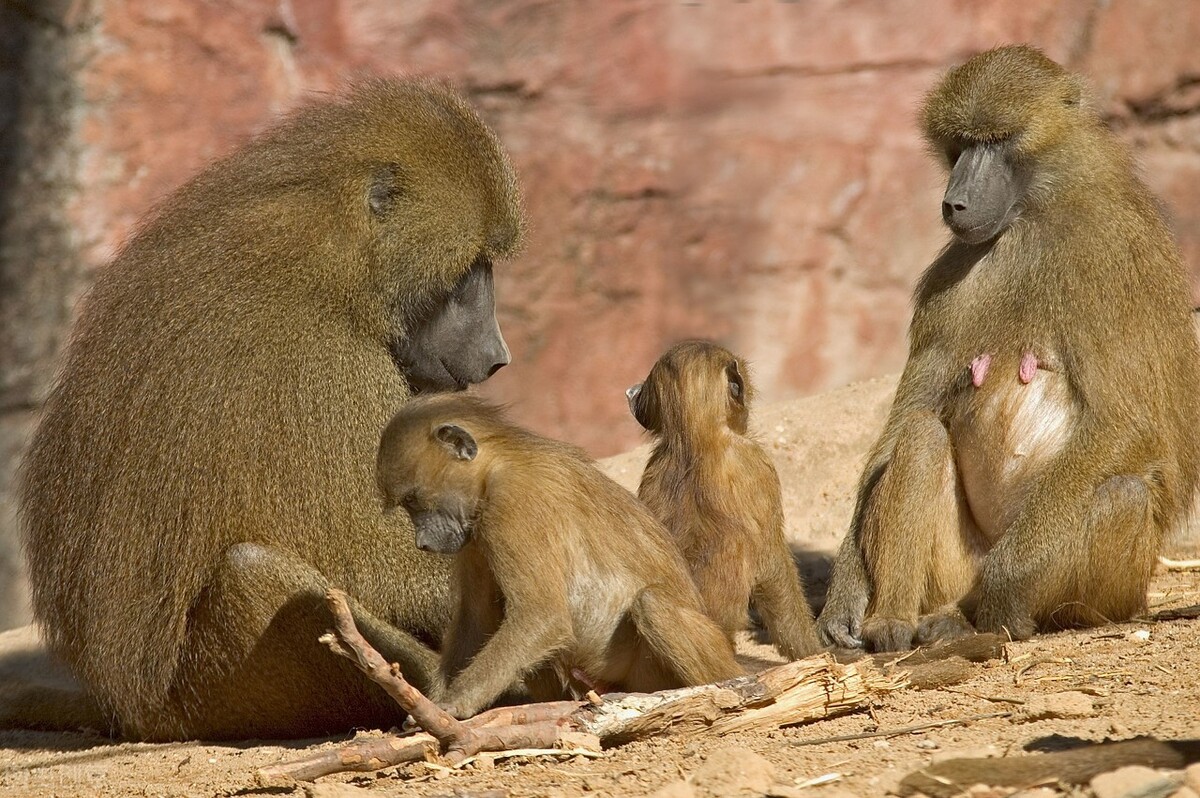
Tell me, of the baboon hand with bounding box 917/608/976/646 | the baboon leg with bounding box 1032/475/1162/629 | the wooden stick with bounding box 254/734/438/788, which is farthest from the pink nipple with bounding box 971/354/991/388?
the wooden stick with bounding box 254/734/438/788

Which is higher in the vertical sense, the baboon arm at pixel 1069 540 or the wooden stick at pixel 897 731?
the baboon arm at pixel 1069 540

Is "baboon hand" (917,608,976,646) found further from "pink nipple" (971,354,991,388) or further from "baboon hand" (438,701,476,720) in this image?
"baboon hand" (438,701,476,720)

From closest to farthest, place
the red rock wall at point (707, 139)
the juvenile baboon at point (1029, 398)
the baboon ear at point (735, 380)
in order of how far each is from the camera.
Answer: the juvenile baboon at point (1029, 398) → the baboon ear at point (735, 380) → the red rock wall at point (707, 139)

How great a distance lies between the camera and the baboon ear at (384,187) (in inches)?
188

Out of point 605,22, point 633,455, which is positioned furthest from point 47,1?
point 633,455

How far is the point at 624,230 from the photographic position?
9406 millimetres

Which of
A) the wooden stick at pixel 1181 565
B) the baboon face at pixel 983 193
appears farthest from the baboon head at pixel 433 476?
the wooden stick at pixel 1181 565

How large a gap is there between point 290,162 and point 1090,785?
123 inches

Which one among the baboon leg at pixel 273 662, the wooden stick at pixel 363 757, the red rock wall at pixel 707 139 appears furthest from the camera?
the red rock wall at pixel 707 139

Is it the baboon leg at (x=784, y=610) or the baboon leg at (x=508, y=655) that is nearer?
the baboon leg at (x=508, y=655)

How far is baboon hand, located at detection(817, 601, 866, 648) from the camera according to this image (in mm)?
5148

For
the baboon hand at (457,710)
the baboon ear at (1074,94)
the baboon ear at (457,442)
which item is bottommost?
the baboon hand at (457,710)

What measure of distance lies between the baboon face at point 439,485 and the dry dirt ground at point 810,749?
0.64 m

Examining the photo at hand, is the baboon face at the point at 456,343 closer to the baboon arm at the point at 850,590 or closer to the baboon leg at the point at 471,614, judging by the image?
the baboon leg at the point at 471,614
